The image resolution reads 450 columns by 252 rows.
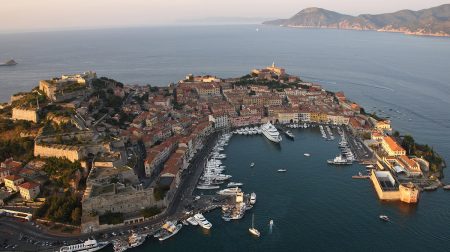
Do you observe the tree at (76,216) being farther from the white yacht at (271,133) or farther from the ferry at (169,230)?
the white yacht at (271,133)

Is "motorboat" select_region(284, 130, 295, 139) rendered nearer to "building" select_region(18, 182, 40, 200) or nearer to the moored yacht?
the moored yacht

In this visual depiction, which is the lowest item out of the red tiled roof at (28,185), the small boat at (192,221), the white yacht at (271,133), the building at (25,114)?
the small boat at (192,221)

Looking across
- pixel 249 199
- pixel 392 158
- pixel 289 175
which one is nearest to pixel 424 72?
pixel 392 158

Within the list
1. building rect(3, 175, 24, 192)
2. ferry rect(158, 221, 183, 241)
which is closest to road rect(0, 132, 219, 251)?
ferry rect(158, 221, 183, 241)

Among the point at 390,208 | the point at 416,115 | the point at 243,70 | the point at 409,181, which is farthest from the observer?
the point at 243,70

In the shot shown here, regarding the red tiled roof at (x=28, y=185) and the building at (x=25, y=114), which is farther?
the building at (x=25, y=114)

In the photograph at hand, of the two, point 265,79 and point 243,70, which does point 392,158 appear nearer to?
point 265,79

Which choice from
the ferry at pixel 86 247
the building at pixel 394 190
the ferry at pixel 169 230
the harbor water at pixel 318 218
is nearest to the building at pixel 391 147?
the harbor water at pixel 318 218

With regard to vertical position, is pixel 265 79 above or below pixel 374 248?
above

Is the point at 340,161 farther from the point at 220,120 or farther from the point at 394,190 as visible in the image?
the point at 220,120
